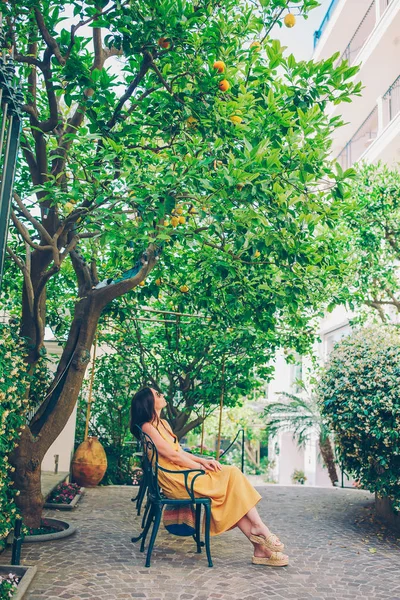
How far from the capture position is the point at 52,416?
6.37 m

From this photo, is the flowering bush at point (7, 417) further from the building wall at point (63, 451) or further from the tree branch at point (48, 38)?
the building wall at point (63, 451)

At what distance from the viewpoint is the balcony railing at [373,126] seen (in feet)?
57.1

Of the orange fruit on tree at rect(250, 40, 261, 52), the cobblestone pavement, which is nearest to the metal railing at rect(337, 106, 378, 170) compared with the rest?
the orange fruit on tree at rect(250, 40, 261, 52)

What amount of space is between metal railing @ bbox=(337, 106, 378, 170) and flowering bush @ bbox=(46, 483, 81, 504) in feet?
51.4

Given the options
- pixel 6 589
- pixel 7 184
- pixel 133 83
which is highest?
pixel 133 83

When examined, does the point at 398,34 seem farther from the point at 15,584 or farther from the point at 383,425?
the point at 15,584

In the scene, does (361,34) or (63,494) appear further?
(361,34)

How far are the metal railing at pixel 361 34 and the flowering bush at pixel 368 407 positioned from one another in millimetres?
15240

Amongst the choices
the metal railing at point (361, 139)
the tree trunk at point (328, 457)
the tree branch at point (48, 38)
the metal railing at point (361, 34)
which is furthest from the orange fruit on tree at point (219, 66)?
the metal railing at point (361, 34)

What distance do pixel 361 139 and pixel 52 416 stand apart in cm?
1838

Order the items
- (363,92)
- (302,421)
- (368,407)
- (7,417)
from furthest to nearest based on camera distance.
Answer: (363,92) < (302,421) < (368,407) < (7,417)

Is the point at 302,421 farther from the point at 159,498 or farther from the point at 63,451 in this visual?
the point at 159,498

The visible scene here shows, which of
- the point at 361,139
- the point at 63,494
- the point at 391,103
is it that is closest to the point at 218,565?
the point at 63,494

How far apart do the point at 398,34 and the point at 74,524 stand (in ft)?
48.9
